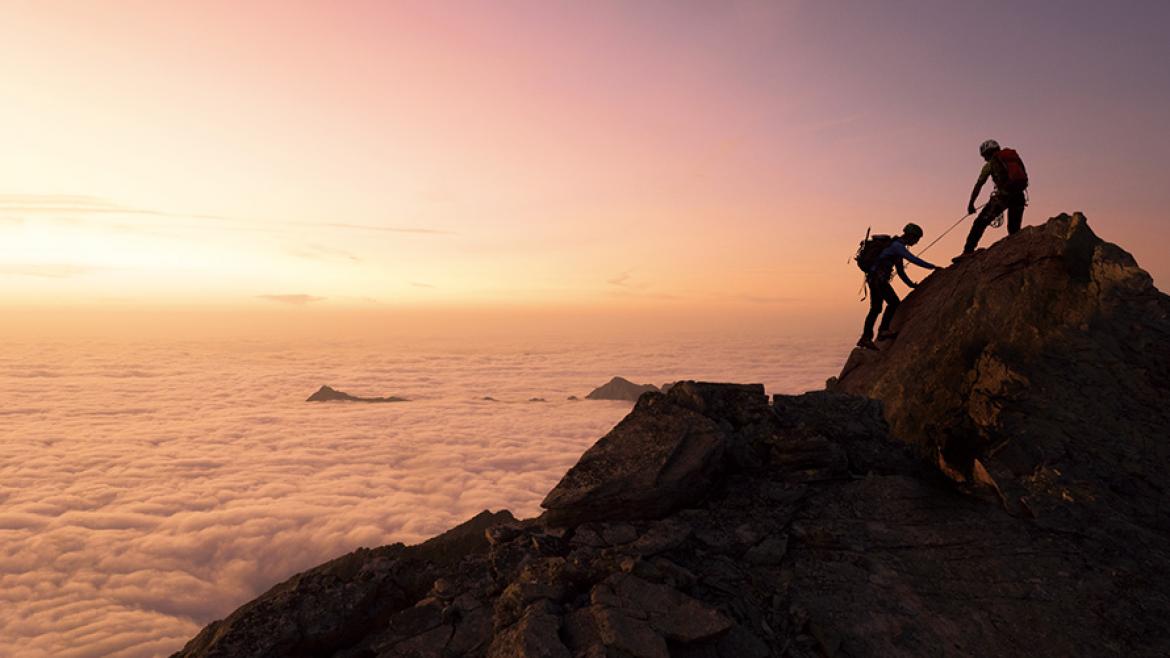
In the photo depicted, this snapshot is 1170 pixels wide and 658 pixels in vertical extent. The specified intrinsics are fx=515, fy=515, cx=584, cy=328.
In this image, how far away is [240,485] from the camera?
107m

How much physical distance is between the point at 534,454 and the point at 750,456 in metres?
121

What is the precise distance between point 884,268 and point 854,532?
8.31 meters

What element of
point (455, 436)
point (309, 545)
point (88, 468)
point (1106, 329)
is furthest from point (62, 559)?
point (1106, 329)

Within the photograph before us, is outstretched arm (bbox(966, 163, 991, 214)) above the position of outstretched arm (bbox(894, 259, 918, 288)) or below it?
above

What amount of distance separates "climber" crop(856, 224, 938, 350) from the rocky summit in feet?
8.86

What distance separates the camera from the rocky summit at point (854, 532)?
5.79 metres

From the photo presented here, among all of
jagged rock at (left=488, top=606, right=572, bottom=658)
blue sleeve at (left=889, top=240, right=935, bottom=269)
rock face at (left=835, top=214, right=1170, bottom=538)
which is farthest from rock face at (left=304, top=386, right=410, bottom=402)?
jagged rock at (left=488, top=606, right=572, bottom=658)

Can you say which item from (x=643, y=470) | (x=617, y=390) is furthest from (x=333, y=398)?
(x=643, y=470)

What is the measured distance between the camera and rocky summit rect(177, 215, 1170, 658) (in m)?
5.79

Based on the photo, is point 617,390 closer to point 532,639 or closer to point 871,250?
point 871,250

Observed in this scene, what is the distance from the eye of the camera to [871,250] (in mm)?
13273

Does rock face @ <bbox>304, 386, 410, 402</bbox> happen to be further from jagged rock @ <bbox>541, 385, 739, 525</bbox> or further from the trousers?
jagged rock @ <bbox>541, 385, 739, 525</bbox>

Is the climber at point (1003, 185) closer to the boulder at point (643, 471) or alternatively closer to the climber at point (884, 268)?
the climber at point (884, 268)

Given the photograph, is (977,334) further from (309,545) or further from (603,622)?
(309,545)
